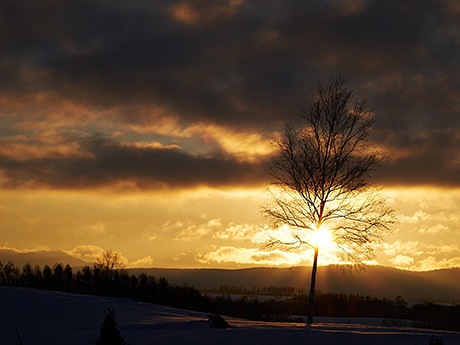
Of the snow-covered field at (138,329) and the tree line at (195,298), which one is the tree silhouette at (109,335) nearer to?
the snow-covered field at (138,329)

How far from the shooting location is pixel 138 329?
24.7 metres

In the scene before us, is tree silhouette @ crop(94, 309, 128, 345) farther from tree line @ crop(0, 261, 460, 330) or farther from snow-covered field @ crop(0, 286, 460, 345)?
tree line @ crop(0, 261, 460, 330)

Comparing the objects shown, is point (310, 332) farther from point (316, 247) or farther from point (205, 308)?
point (205, 308)

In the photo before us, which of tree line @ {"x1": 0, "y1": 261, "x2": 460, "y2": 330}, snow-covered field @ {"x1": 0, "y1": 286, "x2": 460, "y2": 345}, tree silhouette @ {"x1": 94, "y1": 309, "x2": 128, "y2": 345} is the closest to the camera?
tree silhouette @ {"x1": 94, "y1": 309, "x2": 128, "y2": 345}

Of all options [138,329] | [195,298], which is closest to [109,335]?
[138,329]

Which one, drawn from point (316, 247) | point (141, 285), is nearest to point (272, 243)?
point (316, 247)

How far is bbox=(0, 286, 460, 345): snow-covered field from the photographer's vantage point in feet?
66.6

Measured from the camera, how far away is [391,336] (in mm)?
22016

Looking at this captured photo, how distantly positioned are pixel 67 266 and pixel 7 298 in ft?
207

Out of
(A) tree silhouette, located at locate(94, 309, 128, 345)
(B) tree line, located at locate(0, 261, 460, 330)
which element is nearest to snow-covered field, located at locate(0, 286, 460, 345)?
A: (A) tree silhouette, located at locate(94, 309, 128, 345)

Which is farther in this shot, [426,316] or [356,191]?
[426,316]

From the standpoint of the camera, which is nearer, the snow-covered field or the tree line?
the snow-covered field

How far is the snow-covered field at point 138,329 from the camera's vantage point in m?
20.3

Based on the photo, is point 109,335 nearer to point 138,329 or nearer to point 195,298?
point 138,329
